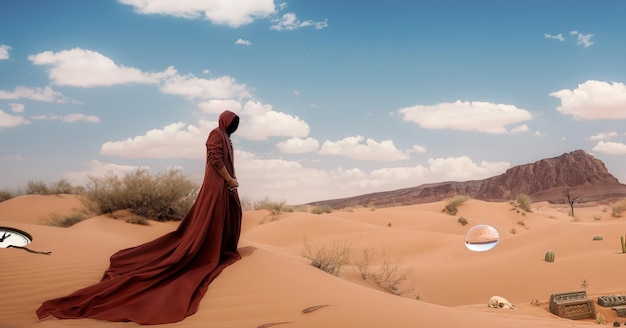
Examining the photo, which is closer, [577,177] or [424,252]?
[424,252]

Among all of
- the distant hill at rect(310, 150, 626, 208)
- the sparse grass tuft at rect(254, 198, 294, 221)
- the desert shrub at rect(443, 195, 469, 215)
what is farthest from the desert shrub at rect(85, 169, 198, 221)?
the distant hill at rect(310, 150, 626, 208)

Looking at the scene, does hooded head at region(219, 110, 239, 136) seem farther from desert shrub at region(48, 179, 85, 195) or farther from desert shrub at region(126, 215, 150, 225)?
desert shrub at region(48, 179, 85, 195)

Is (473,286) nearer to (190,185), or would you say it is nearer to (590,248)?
(590,248)

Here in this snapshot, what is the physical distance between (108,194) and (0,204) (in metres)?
10.4

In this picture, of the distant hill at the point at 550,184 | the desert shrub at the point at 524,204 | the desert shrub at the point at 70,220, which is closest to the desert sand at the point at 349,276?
the desert shrub at the point at 70,220

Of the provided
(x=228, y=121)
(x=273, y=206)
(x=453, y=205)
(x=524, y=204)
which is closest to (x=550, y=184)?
(x=524, y=204)

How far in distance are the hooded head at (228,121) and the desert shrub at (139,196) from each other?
10927mm

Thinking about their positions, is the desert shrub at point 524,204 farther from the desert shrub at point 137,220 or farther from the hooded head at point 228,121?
the hooded head at point 228,121

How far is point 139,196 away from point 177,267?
1139cm

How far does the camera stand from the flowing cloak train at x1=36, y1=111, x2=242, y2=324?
6.23m

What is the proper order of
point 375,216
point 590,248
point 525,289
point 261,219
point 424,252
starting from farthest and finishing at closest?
1. point 375,216
2. point 261,219
3. point 424,252
4. point 590,248
5. point 525,289

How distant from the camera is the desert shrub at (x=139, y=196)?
17.5m

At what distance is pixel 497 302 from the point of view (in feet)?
28.2

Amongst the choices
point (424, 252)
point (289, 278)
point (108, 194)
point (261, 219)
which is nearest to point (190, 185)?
point (108, 194)
